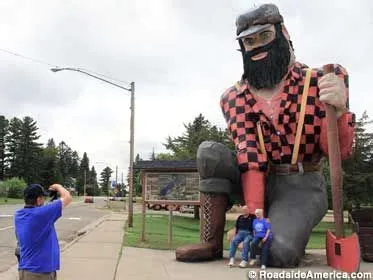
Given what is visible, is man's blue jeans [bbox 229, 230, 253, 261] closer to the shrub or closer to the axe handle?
the axe handle

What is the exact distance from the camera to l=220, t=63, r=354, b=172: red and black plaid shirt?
8.46m

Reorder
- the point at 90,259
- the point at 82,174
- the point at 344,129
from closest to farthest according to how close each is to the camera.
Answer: the point at 344,129, the point at 90,259, the point at 82,174

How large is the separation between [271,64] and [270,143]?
123cm

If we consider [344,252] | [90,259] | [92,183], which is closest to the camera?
[344,252]

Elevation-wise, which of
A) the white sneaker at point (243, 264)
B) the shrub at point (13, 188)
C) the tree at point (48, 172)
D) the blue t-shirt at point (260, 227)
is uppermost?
the tree at point (48, 172)

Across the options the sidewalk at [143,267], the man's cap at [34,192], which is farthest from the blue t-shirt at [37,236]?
the sidewalk at [143,267]

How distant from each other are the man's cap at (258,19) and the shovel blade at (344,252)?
3285mm

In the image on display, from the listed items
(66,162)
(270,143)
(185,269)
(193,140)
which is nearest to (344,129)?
(270,143)

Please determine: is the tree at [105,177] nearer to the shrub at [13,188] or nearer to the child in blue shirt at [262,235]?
the shrub at [13,188]

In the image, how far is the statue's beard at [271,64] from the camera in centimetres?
861

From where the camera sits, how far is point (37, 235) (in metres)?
4.86

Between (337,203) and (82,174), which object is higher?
(82,174)

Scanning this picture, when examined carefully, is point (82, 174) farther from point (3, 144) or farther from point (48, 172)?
point (3, 144)

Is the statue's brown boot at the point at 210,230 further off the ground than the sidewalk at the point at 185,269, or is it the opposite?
the statue's brown boot at the point at 210,230
